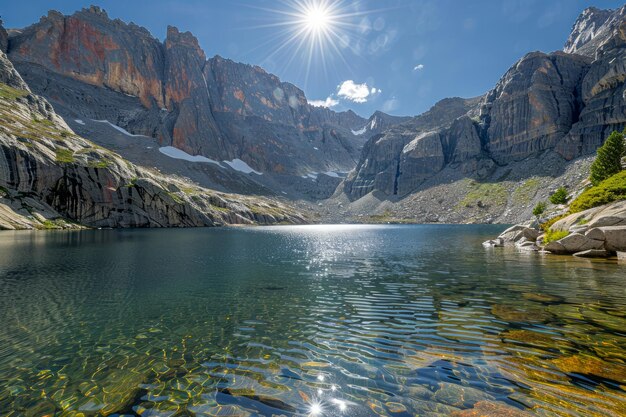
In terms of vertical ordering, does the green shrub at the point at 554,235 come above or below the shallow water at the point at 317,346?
above

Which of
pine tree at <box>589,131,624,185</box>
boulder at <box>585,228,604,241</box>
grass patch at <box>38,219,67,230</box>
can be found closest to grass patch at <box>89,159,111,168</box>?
grass patch at <box>38,219,67,230</box>

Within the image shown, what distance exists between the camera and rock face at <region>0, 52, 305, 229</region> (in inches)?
4151

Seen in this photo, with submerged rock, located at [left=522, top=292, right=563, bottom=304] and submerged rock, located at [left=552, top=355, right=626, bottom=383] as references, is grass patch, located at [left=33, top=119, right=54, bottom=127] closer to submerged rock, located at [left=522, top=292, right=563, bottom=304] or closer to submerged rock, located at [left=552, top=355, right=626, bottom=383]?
submerged rock, located at [left=522, top=292, right=563, bottom=304]

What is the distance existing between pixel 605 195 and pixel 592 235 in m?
10.6

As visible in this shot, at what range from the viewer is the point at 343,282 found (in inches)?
1097

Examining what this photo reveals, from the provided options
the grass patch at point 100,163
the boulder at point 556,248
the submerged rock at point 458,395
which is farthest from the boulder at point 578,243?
the grass patch at point 100,163

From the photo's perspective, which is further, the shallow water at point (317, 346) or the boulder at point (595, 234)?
the boulder at point (595, 234)

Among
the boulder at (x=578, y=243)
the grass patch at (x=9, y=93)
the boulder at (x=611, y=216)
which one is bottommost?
the boulder at (x=578, y=243)

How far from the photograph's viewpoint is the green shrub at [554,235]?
42.8 metres

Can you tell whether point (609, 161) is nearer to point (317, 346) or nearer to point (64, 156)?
point (317, 346)

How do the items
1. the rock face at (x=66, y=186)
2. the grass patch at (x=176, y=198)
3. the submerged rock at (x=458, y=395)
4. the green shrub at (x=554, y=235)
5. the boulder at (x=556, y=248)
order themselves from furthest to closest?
the grass patch at (x=176, y=198), the rock face at (x=66, y=186), the green shrub at (x=554, y=235), the boulder at (x=556, y=248), the submerged rock at (x=458, y=395)

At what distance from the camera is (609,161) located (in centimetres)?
6216

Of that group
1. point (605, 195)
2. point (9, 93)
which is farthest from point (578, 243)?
point (9, 93)

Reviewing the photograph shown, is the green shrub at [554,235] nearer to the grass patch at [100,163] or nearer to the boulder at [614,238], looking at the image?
the boulder at [614,238]
